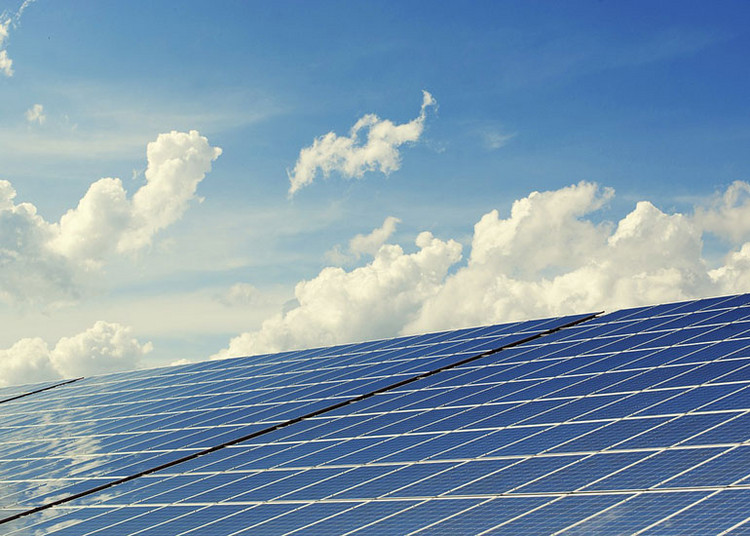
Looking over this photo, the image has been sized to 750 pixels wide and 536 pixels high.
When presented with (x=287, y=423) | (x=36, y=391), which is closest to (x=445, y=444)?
(x=287, y=423)

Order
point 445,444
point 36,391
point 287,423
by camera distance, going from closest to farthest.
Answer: point 445,444, point 287,423, point 36,391

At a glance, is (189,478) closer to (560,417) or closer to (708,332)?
(560,417)

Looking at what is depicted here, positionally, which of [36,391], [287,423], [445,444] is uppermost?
[36,391]

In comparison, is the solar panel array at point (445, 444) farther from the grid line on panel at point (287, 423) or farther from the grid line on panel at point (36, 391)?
the grid line on panel at point (36, 391)

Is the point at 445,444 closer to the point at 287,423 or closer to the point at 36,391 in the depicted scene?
the point at 287,423

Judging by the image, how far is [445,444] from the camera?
1959 centimetres

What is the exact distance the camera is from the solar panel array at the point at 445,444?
49.1ft

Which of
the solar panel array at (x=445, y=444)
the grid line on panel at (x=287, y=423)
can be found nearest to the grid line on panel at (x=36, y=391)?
the solar panel array at (x=445, y=444)

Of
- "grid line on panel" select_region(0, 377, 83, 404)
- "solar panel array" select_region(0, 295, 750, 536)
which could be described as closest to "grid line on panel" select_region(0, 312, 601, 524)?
"solar panel array" select_region(0, 295, 750, 536)

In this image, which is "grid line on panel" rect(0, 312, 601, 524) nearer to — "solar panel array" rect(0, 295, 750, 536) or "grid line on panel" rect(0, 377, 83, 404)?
"solar panel array" rect(0, 295, 750, 536)

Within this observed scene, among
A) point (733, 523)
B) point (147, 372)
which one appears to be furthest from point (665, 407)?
Answer: point (147, 372)

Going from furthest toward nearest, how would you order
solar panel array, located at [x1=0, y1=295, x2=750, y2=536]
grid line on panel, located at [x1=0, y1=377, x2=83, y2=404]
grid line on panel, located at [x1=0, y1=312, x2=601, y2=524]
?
grid line on panel, located at [x1=0, y1=377, x2=83, y2=404] < grid line on panel, located at [x1=0, y1=312, x2=601, y2=524] < solar panel array, located at [x1=0, y1=295, x2=750, y2=536]

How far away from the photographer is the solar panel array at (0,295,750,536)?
1495 cm

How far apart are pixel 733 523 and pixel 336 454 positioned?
10.3m
